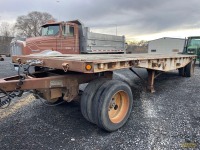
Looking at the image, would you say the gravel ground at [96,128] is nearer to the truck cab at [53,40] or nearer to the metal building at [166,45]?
the truck cab at [53,40]

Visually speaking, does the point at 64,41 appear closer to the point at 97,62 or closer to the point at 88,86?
the point at 88,86

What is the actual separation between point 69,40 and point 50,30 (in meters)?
1.09

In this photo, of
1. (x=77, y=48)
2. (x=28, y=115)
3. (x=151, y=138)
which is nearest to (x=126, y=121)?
(x=151, y=138)

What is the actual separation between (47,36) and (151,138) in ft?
27.9

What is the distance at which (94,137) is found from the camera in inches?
143

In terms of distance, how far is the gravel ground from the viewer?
3408 mm

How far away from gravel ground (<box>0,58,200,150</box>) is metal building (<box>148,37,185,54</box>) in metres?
31.1

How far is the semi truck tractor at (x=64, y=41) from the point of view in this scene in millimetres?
10414

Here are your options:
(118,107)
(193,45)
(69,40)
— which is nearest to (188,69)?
(69,40)

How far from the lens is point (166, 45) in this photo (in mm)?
36000

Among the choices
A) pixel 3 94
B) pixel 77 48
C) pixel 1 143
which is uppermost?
pixel 77 48

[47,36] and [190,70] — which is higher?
[47,36]

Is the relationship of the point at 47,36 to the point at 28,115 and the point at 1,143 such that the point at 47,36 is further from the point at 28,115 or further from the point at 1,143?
the point at 1,143

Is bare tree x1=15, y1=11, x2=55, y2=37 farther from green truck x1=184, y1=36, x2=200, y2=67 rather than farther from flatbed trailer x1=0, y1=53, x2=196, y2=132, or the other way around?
flatbed trailer x1=0, y1=53, x2=196, y2=132
